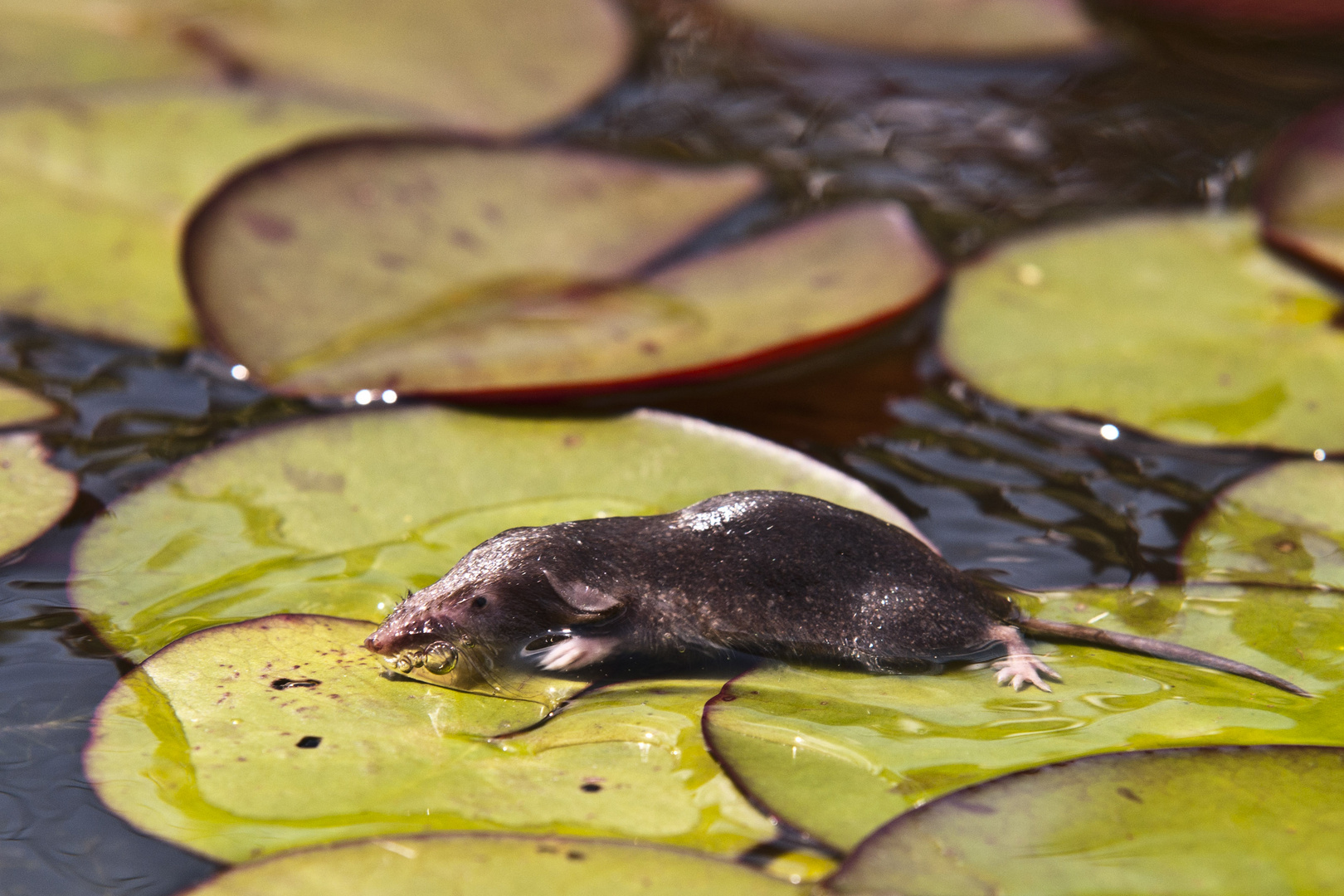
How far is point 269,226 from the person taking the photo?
4480 mm

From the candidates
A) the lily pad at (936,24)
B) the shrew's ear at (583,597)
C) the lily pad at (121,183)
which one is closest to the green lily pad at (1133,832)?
the shrew's ear at (583,597)

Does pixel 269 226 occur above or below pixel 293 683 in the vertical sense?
above

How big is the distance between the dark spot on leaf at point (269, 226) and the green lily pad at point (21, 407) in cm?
99

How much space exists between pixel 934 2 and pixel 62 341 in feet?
15.6

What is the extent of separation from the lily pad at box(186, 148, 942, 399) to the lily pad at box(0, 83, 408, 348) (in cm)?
34

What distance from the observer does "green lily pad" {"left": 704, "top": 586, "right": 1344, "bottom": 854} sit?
2.56 m

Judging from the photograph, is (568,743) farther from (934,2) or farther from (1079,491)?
(934,2)

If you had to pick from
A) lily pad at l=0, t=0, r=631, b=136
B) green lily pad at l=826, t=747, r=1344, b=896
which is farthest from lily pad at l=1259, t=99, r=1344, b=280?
lily pad at l=0, t=0, r=631, b=136

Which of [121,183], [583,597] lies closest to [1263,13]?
[583,597]

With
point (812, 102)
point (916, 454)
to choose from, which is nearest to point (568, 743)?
point (916, 454)

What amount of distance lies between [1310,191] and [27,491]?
4850 millimetres

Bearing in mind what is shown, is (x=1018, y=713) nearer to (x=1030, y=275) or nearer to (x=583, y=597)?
(x=583, y=597)

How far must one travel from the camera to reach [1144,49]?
644 centimetres

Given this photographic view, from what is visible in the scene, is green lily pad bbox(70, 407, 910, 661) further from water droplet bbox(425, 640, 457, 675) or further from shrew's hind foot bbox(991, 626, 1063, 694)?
shrew's hind foot bbox(991, 626, 1063, 694)
